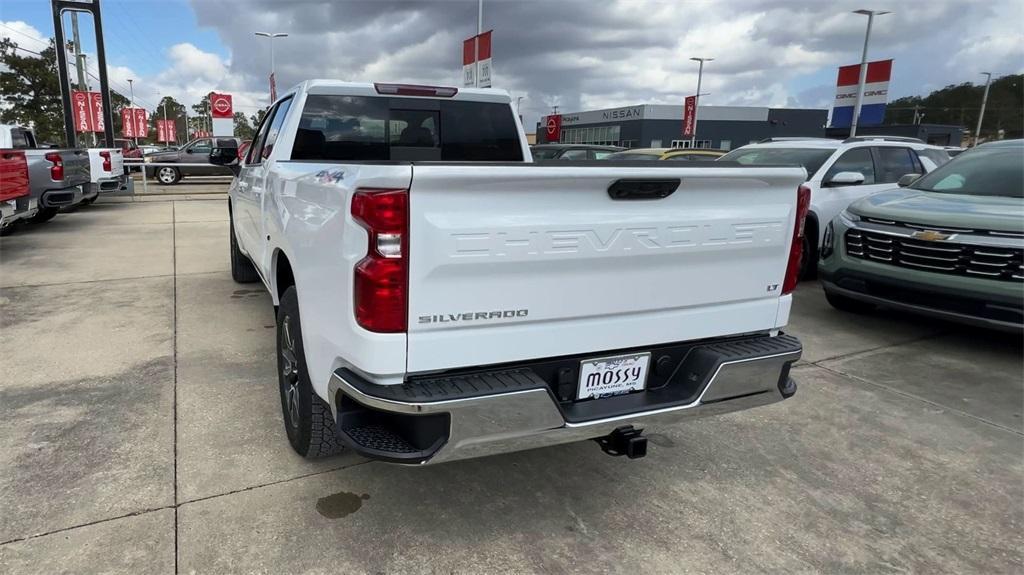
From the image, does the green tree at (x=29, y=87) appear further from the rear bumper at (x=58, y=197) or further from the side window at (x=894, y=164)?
the side window at (x=894, y=164)

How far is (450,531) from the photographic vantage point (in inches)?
104

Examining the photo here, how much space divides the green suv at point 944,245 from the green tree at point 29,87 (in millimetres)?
51459

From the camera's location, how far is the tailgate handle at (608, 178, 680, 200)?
2.31m

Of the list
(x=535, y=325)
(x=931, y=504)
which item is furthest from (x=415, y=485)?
(x=931, y=504)

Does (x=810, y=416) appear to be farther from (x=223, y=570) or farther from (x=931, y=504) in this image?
(x=223, y=570)

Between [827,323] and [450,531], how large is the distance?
4.72 metres

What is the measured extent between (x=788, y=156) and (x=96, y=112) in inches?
839

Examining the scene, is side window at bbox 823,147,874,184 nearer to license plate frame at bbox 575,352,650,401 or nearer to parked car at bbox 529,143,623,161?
parked car at bbox 529,143,623,161

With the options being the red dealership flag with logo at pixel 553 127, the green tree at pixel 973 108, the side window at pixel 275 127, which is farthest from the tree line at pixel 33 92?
the green tree at pixel 973 108

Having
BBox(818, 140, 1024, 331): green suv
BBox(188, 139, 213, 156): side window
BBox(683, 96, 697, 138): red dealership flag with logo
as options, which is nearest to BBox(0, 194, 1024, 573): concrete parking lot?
BBox(818, 140, 1024, 331): green suv

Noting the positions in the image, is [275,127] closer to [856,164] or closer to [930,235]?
[930,235]

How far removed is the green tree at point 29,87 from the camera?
43.7 meters

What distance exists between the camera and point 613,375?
2480mm

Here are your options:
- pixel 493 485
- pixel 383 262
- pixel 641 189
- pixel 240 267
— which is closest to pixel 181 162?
pixel 240 267
